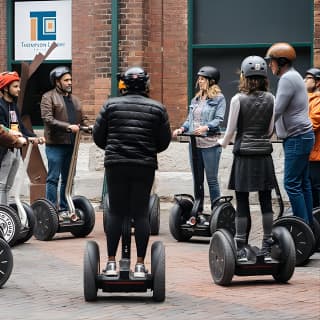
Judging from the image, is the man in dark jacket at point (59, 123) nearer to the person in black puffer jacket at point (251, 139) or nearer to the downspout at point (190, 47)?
the downspout at point (190, 47)

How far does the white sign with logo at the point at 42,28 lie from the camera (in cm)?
1817

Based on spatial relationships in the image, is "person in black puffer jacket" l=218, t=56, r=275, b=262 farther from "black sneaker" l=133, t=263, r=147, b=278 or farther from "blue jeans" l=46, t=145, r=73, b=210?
"blue jeans" l=46, t=145, r=73, b=210

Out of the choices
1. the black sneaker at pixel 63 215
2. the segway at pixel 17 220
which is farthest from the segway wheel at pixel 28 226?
the black sneaker at pixel 63 215

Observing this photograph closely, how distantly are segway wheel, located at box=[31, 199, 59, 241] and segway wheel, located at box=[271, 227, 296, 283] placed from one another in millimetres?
3839

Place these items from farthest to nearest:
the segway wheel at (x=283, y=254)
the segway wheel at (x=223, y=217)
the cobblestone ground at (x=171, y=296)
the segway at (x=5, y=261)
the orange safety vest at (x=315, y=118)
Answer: the segway wheel at (x=223, y=217) < the orange safety vest at (x=315, y=118) < the segway wheel at (x=283, y=254) < the segway at (x=5, y=261) < the cobblestone ground at (x=171, y=296)

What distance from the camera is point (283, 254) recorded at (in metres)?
9.78

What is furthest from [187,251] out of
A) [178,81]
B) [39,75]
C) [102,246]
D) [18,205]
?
[39,75]

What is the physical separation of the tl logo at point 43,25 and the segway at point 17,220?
19.6 feet

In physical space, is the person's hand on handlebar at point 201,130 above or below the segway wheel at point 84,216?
above

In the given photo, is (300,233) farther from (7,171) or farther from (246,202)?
(7,171)

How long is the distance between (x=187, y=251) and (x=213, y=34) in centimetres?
588

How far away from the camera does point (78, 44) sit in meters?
18.0

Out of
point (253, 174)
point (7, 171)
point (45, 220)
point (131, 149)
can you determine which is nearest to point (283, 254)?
point (253, 174)

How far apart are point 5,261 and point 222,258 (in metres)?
1.85
